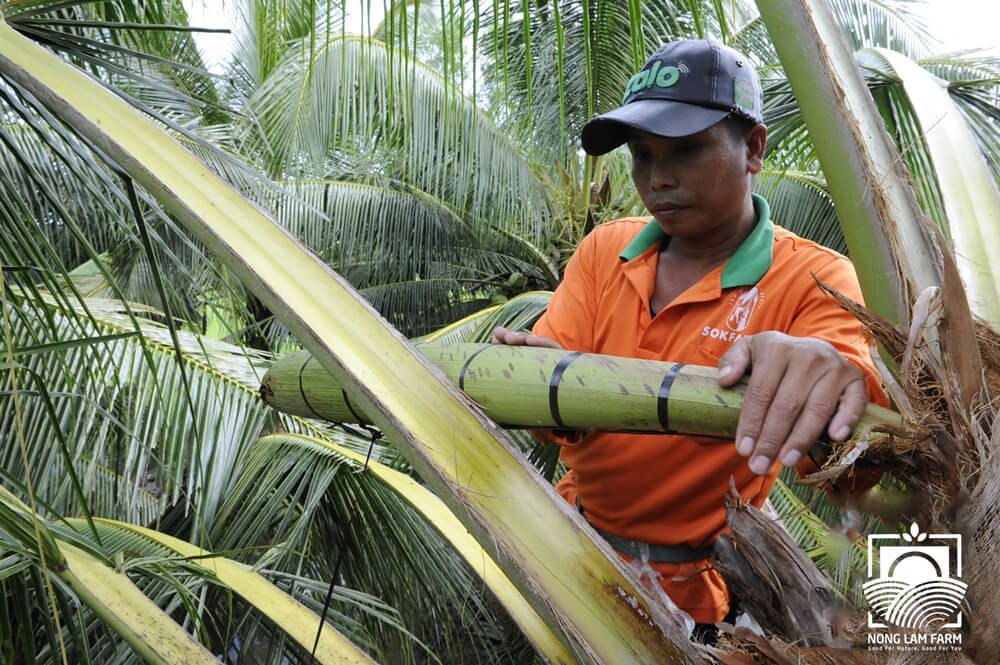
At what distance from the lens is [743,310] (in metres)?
1.26

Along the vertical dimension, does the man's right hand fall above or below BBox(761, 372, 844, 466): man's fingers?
below

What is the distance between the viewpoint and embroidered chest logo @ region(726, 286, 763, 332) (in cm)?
126

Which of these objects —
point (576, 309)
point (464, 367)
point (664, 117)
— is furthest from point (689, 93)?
point (464, 367)

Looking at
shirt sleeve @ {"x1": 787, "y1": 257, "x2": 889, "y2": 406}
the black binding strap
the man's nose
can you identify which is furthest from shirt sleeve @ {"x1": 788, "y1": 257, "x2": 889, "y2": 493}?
the man's nose

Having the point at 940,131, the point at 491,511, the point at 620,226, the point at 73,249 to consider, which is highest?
the point at 940,131

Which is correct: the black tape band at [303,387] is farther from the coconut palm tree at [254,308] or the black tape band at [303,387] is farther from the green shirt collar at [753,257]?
the green shirt collar at [753,257]

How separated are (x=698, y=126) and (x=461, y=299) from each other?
5.15 meters

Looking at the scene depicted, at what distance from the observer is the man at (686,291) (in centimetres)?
123

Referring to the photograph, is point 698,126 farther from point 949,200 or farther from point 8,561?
point 8,561

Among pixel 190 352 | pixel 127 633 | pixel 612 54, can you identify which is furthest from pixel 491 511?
pixel 612 54

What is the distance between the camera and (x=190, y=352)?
239 centimetres

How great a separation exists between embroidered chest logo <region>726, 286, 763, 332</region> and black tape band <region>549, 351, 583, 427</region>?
0.54m

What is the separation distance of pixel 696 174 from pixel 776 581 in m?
0.62

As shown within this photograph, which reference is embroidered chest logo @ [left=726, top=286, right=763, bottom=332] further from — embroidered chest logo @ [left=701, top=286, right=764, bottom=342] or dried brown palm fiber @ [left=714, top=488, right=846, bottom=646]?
dried brown palm fiber @ [left=714, top=488, right=846, bottom=646]
